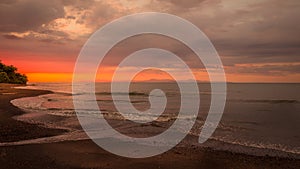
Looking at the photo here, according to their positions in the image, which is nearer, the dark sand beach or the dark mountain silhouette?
the dark sand beach

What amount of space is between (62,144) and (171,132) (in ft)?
28.2

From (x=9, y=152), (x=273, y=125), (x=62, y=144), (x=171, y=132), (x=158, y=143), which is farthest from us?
(x=273, y=125)

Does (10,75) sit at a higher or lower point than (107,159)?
higher

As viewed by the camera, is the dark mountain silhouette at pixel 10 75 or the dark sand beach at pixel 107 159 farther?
the dark mountain silhouette at pixel 10 75

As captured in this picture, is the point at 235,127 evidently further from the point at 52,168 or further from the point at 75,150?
the point at 52,168

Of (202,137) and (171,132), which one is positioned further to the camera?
(171,132)

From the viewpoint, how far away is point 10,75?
119312mm

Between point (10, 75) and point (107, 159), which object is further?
point (10, 75)

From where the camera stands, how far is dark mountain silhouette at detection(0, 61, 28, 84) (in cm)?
10669

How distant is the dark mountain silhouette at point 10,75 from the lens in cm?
10669

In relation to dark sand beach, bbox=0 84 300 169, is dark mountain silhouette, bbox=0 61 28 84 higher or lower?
higher

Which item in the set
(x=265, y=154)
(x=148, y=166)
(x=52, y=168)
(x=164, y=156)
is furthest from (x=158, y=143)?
(x=52, y=168)

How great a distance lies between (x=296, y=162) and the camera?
1219 cm

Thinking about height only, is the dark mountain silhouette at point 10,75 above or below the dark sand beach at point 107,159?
above
